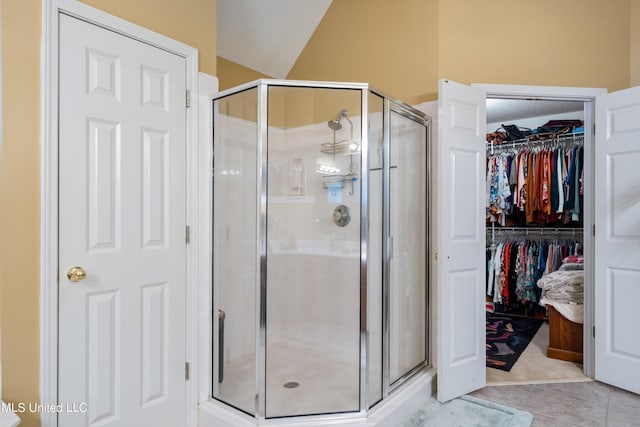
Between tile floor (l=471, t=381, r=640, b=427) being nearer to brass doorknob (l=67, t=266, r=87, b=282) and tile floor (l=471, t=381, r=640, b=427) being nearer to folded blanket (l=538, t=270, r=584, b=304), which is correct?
folded blanket (l=538, t=270, r=584, b=304)

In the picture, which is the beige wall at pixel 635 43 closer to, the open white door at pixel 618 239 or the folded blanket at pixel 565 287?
the open white door at pixel 618 239

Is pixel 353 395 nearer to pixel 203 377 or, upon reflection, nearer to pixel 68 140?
pixel 203 377

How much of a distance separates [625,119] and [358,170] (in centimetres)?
192

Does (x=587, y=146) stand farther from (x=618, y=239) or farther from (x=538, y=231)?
(x=538, y=231)

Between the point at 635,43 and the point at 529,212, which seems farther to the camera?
the point at 529,212

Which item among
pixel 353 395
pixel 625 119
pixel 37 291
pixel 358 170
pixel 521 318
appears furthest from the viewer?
pixel 521 318

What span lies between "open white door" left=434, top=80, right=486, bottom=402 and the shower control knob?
596mm

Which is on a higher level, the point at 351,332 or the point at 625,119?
the point at 625,119

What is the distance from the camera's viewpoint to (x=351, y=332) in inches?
96.1

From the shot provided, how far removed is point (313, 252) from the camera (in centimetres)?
276

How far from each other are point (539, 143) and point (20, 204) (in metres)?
4.87

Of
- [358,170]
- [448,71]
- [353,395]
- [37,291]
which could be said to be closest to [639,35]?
[448,71]

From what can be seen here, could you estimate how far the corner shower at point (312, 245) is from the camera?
212 cm

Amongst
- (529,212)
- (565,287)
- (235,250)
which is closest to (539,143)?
(529,212)
